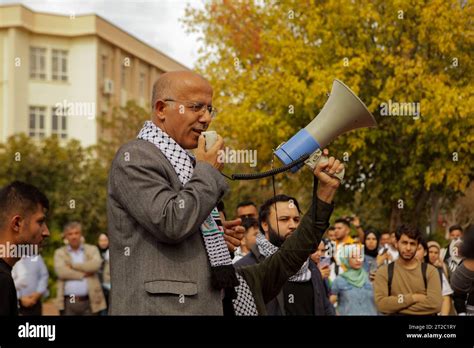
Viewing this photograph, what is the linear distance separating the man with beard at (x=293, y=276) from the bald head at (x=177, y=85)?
268 cm

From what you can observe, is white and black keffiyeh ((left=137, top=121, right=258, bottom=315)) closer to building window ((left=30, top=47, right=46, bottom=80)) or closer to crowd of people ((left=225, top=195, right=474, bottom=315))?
crowd of people ((left=225, top=195, right=474, bottom=315))

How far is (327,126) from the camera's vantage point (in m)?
3.18

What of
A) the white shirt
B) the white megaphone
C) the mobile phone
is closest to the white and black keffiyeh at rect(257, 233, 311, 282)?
the mobile phone

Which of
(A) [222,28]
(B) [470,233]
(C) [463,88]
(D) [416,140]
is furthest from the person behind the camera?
(A) [222,28]

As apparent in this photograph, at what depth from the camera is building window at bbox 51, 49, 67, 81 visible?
4034cm

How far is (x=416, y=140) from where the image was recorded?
16625 millimetres

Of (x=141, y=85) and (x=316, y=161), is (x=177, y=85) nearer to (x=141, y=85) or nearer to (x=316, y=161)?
(x=316, y=161)

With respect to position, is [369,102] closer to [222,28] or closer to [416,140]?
[416,140]

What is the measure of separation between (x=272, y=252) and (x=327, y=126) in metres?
2.73

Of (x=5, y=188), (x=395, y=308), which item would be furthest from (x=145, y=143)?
(x=395, y=308)

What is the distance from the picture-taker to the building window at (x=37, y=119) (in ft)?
130

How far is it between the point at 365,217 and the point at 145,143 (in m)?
31.3

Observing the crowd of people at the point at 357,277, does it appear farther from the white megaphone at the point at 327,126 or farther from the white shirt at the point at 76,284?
the white shirt at the point at 76,284

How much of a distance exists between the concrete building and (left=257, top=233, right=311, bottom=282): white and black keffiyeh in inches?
1303
